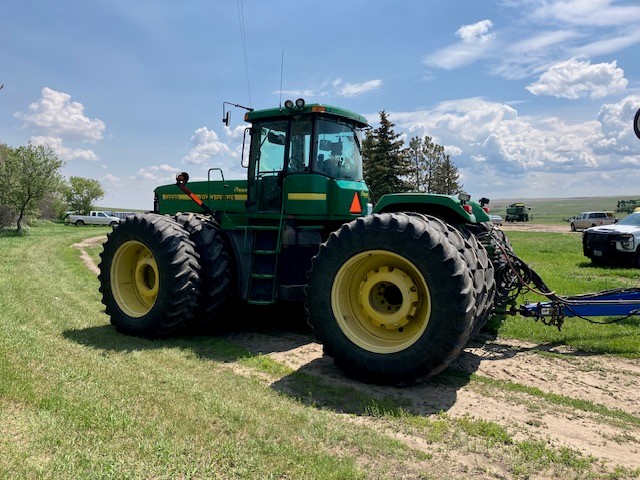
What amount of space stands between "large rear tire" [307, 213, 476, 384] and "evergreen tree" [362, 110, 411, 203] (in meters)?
33.5

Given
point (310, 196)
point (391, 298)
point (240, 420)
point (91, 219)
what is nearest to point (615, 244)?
point (310, 196)

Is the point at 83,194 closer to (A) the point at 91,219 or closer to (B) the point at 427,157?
(A) the point at 91,219

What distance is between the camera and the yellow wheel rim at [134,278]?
7391 millimetres

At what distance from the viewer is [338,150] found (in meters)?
7.34

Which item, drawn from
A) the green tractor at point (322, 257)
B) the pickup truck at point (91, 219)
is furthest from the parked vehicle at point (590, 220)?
the pickup truck at point (91, 219)

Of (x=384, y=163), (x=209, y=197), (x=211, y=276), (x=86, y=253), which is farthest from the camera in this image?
(x=384, y=163)

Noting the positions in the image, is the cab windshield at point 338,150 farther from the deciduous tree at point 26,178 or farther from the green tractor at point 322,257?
the deciduous tree at point 26,178

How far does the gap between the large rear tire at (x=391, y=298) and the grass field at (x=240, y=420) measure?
35 centimetres

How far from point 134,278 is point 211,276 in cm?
160

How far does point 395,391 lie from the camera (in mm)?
4926

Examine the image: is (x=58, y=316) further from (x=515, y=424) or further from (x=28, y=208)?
(x=28, y=208)

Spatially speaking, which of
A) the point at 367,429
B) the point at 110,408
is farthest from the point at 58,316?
the point at 367,429

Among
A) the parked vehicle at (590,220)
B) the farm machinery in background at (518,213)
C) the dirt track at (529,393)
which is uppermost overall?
the farm machinery in background at (518,213)

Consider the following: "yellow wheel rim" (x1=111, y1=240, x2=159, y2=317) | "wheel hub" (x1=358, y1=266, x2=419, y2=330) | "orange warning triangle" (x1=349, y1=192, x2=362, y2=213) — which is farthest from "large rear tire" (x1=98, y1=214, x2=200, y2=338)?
"wheel hub" (x1=358, y1=266, x2=419, y2=330)
